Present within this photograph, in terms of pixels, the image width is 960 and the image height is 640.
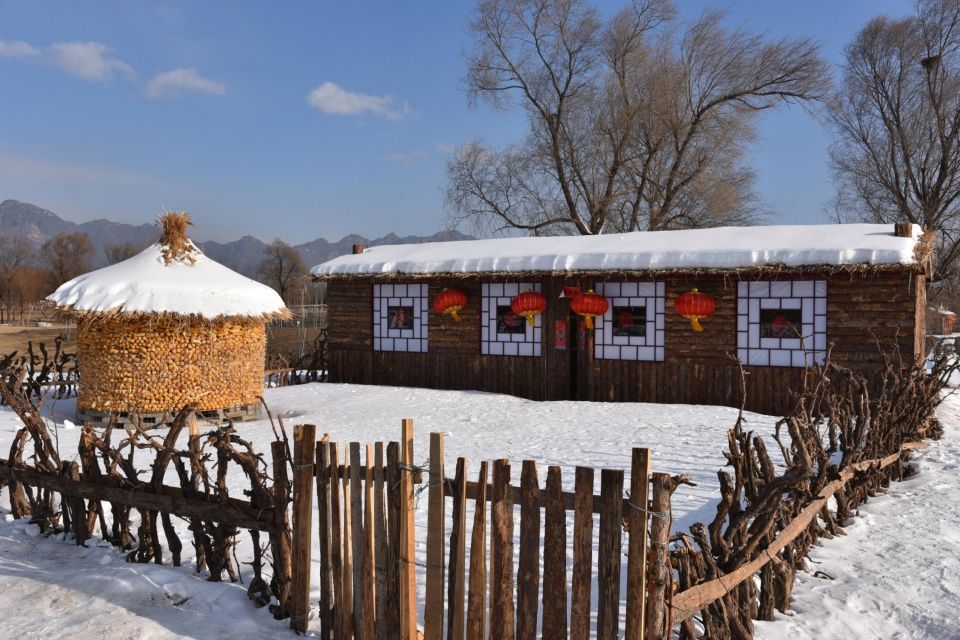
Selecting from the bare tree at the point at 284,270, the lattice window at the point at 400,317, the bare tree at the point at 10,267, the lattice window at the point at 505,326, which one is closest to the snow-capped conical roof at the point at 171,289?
the lattice window at the point at 400,317

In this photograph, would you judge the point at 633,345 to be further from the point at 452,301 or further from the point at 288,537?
the point at 288,537

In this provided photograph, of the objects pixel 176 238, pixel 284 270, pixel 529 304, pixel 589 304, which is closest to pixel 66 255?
pixel 284 270

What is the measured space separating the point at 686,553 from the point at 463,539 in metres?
1.06

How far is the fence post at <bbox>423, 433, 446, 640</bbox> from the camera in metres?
3.41

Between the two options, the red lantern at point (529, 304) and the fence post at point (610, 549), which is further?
the red lantern at point (529, 304)

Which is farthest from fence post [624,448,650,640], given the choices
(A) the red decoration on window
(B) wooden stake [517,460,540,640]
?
(A) the red decoration on window

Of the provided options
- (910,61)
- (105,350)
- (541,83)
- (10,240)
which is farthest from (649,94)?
(10,240)

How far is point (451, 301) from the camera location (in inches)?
573

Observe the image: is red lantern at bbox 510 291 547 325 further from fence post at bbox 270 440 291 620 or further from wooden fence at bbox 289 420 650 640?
fence post at bbox 270 440 291 620

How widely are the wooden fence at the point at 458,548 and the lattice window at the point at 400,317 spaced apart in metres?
11.4

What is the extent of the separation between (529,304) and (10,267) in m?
62.6

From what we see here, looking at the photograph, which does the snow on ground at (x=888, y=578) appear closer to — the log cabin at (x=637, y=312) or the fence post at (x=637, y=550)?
the fence post at (x=637, y=550)

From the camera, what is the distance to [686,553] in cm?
333

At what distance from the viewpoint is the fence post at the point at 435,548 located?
3.41m
